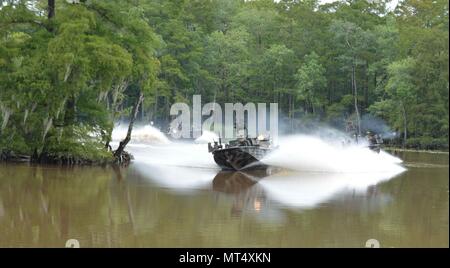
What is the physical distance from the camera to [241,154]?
2464cm

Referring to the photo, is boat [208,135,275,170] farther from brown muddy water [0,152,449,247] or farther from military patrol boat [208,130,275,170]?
brown muddy water [0,152,449,247]

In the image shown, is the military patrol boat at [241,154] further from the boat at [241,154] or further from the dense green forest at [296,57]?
the dense green forest at [296,57]

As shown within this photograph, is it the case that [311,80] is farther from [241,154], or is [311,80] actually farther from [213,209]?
[213,209]

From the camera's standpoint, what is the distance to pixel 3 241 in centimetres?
1005

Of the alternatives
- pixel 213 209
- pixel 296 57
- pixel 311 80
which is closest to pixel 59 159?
pixel 213 209

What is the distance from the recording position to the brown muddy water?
1076cm

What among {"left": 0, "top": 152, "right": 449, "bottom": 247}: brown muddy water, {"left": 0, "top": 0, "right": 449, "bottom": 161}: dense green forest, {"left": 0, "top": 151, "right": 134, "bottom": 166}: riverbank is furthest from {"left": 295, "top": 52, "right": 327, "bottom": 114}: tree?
{"left": 0, "top": 152, "right": 449, "bottom": 247}: brown muddy water

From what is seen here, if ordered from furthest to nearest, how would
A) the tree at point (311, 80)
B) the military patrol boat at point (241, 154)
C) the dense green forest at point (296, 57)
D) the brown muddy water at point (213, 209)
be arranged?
the tree at point (311, 80) < the dense green forest at point (296, 57) < the military patrol boat at point (241, 154) < the brown muddy water at point (213, 209)

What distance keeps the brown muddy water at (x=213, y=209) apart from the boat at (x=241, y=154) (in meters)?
1.74

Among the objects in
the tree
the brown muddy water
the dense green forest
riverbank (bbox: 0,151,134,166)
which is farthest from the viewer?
the tree

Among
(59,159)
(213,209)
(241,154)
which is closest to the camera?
(213,209)

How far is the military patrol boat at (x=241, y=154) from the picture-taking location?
24.5 m

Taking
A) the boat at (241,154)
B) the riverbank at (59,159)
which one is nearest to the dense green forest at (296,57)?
the riverbank at (59,159)
